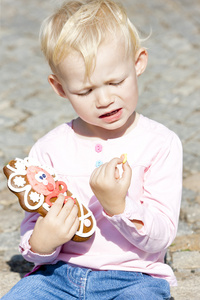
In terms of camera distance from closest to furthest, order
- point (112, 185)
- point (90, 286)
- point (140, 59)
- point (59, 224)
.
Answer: point (112, 185) < point (59, 224) < point (90, 286) < point (140, 59)

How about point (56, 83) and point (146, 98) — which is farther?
point (146, 98)

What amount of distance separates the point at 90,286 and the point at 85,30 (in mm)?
1055

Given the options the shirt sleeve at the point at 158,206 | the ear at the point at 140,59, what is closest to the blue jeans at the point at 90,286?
the shirt sleeve at the point at 158,206

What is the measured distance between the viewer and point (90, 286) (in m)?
2.35

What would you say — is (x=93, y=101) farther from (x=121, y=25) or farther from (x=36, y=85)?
(x=36, y=85)

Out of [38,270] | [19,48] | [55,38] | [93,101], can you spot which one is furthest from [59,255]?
[19,48]

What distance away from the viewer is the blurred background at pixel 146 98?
3037mm

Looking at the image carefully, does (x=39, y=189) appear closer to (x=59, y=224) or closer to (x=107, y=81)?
(x=59, y=224)

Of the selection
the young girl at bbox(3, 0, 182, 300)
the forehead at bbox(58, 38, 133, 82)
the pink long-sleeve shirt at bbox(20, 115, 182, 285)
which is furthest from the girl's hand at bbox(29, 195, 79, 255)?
the forehead at bbox(58, 38, 133, 82)

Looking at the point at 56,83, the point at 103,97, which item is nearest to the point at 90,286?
the point at 103,97

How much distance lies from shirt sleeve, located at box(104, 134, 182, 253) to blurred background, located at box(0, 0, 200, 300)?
17.7 inches

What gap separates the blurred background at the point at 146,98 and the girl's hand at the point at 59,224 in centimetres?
60

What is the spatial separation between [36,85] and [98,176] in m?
3.71

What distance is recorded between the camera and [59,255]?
8.13 ft
